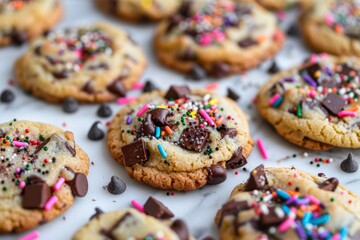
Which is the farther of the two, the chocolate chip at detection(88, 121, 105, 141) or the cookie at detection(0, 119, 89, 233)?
the chocolate chip at detection(88, 121, 105, 141)

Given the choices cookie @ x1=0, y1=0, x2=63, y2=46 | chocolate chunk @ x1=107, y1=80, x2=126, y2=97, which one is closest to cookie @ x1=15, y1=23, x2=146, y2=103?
chocolate chunk @ x1=107, y1=80, x2=126, y2=97

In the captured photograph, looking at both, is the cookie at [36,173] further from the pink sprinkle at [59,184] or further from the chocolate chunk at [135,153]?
the chocolate chunk at [135,153]

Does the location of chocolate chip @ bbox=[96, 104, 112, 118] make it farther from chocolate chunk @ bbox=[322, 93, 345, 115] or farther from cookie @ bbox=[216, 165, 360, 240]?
chocolate chunk @ bbox=[322, 93, 345, 115]

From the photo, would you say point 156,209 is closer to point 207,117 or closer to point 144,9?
point 207,117

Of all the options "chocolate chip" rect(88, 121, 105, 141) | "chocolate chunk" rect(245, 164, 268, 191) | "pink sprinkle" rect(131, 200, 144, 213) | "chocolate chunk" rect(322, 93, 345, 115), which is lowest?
"pink sprinkle" rect(131, 200, 144, 213)

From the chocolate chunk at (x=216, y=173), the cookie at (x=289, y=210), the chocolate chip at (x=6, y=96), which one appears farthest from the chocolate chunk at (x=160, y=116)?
the chocolate chip at (x=6, y=96)

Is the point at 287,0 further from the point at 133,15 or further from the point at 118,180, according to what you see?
the point at 118,180

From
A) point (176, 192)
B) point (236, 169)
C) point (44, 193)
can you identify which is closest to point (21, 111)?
point (44, 193)
